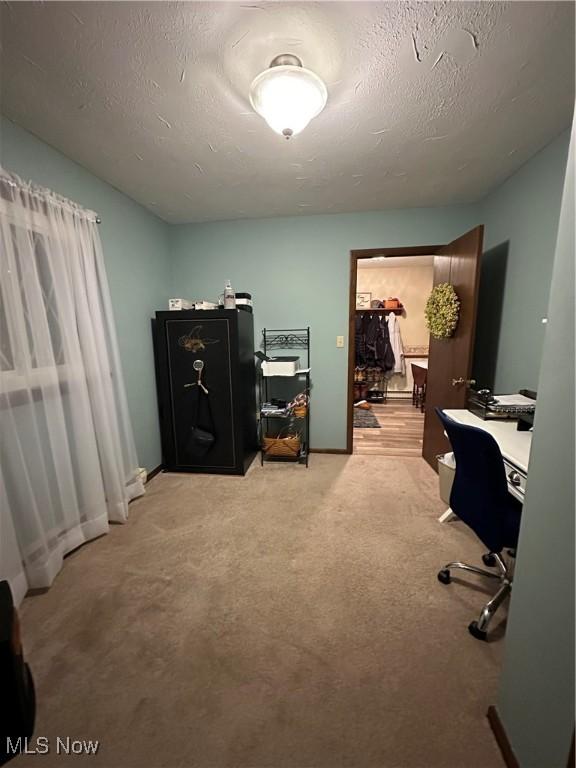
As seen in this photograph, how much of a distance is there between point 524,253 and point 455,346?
0.77 meters

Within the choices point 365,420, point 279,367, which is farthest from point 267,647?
point 365,420

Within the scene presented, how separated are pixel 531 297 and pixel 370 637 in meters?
2.26

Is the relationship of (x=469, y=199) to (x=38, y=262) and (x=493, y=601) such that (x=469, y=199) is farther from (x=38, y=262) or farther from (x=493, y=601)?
(x=38, y=262)

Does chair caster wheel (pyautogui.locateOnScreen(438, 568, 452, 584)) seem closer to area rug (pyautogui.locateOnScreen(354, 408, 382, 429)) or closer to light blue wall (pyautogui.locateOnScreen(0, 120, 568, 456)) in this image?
light blue wall (pyautogui.locateOnScreen(0, 120, 568, 456))

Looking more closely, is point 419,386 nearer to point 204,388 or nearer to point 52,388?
point 204,388

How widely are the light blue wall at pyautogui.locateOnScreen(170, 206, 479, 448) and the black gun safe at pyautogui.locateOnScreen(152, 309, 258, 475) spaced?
0.52 meters

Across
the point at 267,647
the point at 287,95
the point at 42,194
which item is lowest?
the point at 267,647

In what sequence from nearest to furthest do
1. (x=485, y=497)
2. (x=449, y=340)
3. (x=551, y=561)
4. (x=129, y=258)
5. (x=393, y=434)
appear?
1. (x=551, y=561)
2. (x=485, y=497)
3. (x=129, y=258)
4. (x=449, y=340)
5. (x=393, y=434)

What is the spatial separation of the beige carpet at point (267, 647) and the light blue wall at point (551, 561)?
1.00ft

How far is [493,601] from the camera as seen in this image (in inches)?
53.7

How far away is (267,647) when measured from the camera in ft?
4.23

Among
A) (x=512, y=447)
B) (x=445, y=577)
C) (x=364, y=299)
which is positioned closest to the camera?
(x=512, y=447)

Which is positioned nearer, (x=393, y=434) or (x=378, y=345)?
(x=393, y=434)

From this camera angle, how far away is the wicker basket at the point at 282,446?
297 cm
